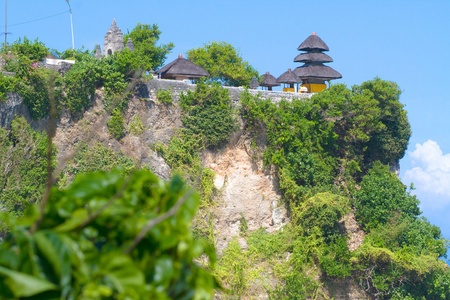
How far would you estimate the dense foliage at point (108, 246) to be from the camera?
248 cm

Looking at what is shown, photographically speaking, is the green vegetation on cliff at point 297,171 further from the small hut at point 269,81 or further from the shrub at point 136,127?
the small hut at point 269,81

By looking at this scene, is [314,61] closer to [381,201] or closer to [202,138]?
[381,201]

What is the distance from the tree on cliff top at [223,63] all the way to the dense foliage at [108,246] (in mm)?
24207

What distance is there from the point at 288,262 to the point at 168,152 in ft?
16.5

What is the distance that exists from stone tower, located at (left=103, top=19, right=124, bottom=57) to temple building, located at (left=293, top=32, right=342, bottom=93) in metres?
6.67

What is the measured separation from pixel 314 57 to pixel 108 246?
23.3 m

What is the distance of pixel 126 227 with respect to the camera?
270 centimetres

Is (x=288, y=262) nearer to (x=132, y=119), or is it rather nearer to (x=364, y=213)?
(x=364, y=213)

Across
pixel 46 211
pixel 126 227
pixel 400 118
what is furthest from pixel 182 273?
pixel 400 118

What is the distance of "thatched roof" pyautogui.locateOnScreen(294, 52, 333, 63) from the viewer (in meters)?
25.3

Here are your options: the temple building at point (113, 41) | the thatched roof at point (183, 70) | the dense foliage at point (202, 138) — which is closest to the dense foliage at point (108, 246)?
the dense foliage at point (202, 138)

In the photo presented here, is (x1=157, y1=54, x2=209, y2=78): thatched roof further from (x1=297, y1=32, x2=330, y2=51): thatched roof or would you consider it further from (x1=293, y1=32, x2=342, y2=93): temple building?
(x1=297, y1=32, x2=330, y2=51): thatched roof

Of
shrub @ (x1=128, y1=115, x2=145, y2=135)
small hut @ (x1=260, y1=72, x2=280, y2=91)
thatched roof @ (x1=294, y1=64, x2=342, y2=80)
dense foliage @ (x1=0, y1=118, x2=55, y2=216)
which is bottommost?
dense foliage @ (x1=0, y1=118, x2=55, y2=216)

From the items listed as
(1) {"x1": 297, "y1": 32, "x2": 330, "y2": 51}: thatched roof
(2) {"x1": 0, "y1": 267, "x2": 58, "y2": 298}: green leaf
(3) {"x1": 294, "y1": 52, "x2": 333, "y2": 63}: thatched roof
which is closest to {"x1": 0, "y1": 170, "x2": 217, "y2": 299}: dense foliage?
(2) {"x1": 0, "y1": 267, "x2": 58, "y2": 298}: green leaf
